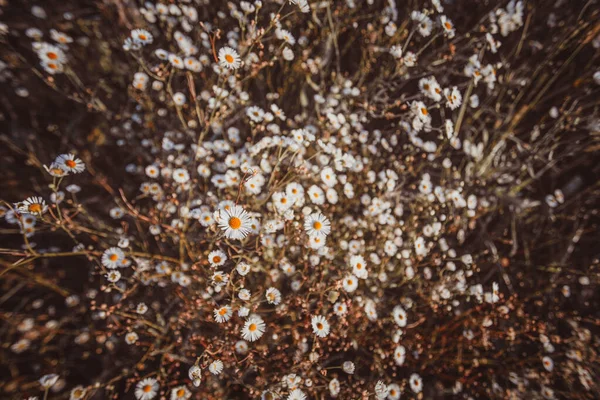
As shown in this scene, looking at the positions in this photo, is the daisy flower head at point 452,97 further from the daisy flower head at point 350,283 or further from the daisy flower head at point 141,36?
the daisy flower head at point 141,36

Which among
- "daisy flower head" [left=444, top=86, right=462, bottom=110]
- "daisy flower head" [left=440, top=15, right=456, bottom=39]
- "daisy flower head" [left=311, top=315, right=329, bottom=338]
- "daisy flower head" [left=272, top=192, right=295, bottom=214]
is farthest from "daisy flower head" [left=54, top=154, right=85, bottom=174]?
"daisy flower head" [left=440, top=15, right=456, bottom=39]

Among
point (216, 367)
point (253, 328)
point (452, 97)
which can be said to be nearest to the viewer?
point (216, 367)

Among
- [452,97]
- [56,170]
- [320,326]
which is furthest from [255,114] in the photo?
[320,326]

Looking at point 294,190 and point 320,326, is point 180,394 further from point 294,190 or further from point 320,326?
point 294,190

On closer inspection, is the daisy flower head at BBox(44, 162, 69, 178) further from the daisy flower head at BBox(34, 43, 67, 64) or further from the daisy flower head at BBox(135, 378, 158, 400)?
the daisy flower head at BBox(34, 43, 67, 64)

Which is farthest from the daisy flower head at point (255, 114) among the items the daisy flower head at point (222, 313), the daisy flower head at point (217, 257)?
the daisy flower head at point (222, 313)
